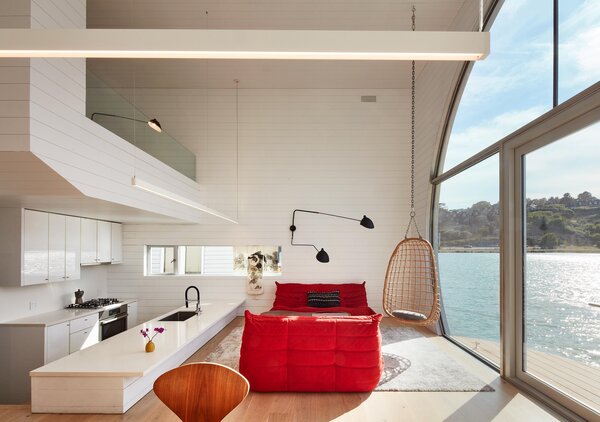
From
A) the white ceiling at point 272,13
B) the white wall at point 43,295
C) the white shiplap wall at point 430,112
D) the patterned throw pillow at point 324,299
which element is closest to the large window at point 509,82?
the white shiplap wall at point 430,112

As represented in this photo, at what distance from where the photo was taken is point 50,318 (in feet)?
18.3

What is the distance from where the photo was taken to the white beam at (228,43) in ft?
5.49

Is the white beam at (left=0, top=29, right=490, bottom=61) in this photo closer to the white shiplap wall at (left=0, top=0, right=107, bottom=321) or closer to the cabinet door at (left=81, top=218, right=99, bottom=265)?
the white shiplap wall at (left=0, top=0, right=107, bottom=321)

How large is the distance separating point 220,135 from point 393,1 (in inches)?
166

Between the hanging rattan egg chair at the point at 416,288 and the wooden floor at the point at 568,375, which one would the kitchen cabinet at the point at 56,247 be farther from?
the wooden floor at the point at 568,375

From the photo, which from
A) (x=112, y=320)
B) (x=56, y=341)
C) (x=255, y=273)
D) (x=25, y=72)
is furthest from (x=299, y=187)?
(x=25, y=72)

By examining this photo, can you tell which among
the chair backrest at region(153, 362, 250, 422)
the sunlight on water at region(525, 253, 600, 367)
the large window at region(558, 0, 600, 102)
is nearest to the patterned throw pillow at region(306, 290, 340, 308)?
the sunlight on water at region(525, 253, 600, 367)

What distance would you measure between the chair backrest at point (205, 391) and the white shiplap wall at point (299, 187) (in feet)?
21.3

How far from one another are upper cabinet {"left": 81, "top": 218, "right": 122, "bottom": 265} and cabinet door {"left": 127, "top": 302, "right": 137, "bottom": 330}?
88 centimetres

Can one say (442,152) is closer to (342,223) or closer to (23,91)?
(342,223)

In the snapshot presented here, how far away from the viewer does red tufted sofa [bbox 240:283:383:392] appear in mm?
4141

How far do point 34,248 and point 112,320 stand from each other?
197 cm

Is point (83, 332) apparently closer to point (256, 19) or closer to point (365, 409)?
point (365, 409)

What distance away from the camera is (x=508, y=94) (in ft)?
16.0
